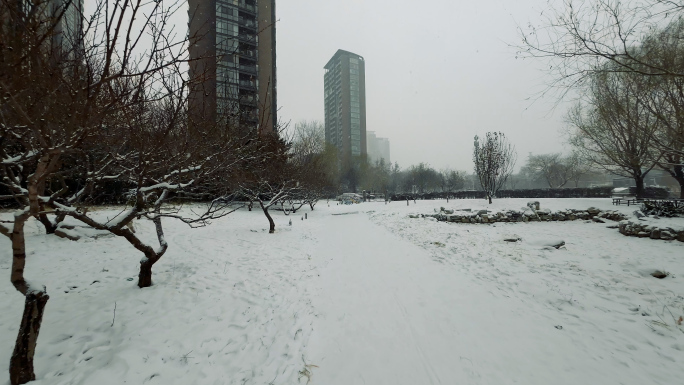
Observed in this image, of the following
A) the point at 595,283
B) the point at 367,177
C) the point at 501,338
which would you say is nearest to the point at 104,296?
the point at 501,338

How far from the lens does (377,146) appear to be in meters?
156

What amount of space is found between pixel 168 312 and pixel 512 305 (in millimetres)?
5692

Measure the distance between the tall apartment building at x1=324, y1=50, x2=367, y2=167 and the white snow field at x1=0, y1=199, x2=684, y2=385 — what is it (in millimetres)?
81437

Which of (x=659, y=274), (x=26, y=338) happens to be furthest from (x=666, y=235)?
(x=26, y=338)

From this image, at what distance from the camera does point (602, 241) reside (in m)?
9.06

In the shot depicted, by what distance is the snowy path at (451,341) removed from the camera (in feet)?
9.28

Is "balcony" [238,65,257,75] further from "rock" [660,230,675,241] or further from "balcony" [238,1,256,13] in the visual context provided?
"rock" [660,230,675,241]

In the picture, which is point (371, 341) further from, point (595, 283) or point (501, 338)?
point (595, 283)

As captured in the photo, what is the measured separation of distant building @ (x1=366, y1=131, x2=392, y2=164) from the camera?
143587 millimetres

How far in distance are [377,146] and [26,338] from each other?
158 m

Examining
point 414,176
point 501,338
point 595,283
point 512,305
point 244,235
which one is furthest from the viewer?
point 414,176

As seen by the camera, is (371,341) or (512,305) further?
(512,305)

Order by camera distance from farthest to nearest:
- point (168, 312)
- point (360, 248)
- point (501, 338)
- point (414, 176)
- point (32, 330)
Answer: point (414, 176) < point (360, 248) < point (168, 312) < point (501, 338) < point (32, 330)

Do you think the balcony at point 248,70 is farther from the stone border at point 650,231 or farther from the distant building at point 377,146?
the distant building at point 377,146
